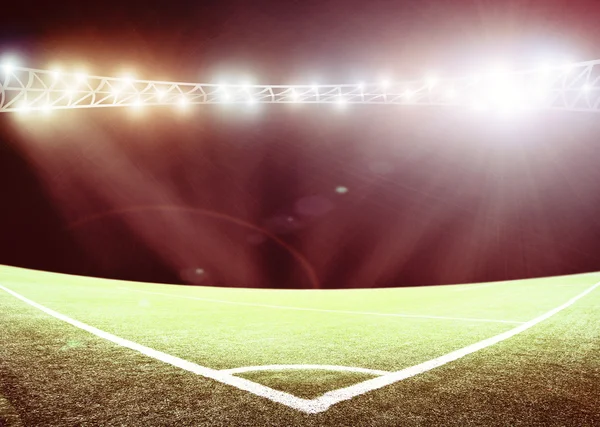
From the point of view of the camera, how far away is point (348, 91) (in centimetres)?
2152

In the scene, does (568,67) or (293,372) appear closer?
(293,372)

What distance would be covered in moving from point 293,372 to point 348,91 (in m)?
20.2

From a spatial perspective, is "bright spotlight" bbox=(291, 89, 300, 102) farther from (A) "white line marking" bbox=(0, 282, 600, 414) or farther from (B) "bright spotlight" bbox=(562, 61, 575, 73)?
(A) "white line marking" bbox=(0, 282, 600, 414)

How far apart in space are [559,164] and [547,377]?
26.4 m

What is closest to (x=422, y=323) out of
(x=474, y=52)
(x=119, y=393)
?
(x=119, y=393)

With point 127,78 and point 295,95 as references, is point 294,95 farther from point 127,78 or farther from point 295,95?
point 127,78

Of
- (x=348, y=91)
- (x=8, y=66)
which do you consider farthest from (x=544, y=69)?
(x=8, y=66)

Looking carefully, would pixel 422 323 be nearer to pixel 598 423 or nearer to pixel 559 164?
pixel 598 423

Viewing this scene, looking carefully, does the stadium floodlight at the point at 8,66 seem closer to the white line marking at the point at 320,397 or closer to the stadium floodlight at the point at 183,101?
the stadium floodlight at the point at 183,101

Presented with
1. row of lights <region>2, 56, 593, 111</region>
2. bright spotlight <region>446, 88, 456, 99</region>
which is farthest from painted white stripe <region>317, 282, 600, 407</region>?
bright spotlight <region>446, 88, 456, 99</region>

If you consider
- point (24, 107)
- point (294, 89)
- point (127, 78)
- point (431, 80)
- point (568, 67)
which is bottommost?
point (568, 67)

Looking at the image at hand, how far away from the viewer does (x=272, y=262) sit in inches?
1088

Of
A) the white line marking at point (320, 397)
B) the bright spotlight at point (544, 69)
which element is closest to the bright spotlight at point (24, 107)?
the white line marking at point (320, 397)

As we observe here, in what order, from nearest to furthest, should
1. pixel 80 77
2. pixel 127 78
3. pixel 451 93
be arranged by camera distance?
pixel 80 77 → pixel 451 93 → pixel 127 78
